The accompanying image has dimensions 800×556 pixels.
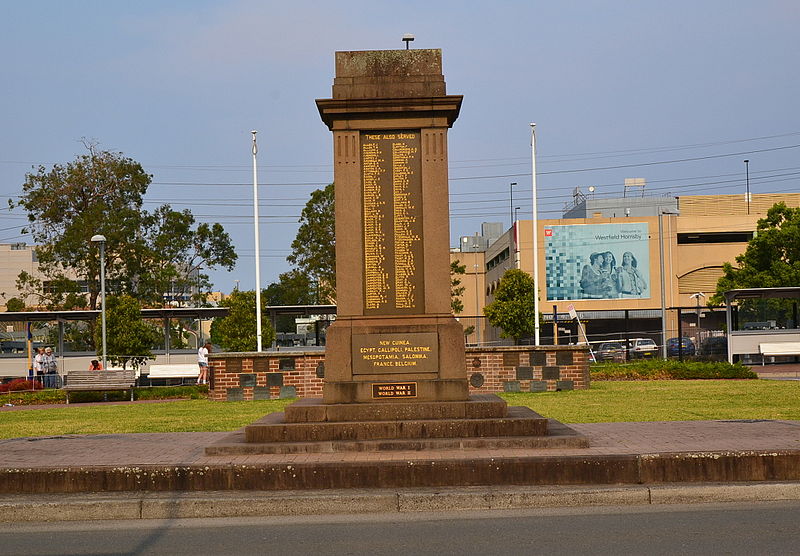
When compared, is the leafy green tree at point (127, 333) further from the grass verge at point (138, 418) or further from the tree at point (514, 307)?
the grass verge at point (138, 418)

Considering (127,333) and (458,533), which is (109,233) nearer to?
(127,333)

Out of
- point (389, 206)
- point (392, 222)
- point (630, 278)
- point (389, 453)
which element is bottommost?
point (389, 453)

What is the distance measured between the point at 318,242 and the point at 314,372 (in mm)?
27389

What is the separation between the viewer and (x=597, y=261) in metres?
79.6

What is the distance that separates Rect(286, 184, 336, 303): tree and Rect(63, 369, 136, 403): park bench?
2358 cm

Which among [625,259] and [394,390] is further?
[625,259]

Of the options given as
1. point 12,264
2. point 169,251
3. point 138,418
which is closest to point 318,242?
point 169,251

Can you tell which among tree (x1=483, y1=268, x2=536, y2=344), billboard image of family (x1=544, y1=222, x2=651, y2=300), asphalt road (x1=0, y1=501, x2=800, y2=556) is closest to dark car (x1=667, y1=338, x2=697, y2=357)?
tree (x1=483, y1=268, x2=536, y2=344)

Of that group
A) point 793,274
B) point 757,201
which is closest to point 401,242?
point 793,274

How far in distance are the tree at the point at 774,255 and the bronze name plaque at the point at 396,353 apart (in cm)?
4946

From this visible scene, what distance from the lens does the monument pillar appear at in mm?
13219

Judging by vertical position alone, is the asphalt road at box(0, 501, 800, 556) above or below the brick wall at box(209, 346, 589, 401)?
below

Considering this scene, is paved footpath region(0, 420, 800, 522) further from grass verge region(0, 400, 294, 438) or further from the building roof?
the building roof

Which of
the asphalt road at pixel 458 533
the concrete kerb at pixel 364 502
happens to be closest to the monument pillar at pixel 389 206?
the concrete kerb at pixel 364 502
